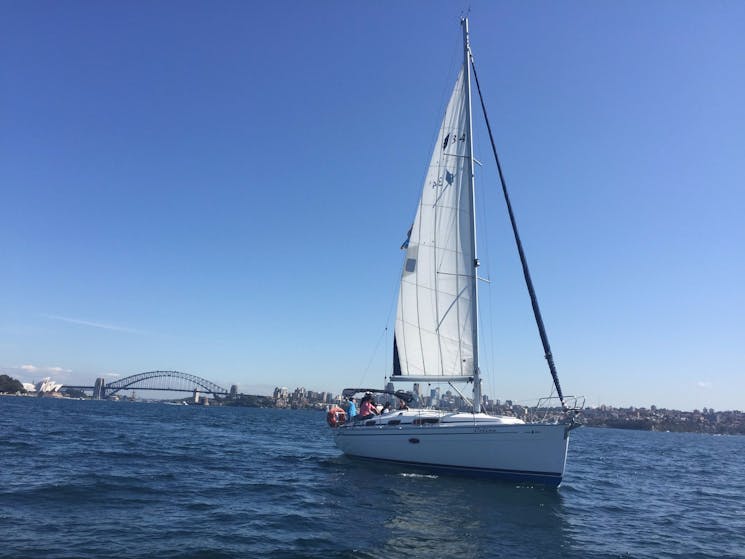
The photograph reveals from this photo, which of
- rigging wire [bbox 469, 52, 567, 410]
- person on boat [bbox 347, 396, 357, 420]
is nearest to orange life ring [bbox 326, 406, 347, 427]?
person on boat [bbox 347, 396, 357, 420]

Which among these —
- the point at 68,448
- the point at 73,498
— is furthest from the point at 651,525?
the point at 68,448

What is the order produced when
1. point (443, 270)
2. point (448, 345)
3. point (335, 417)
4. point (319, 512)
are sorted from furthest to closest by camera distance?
point (335, 417) → point (443, 270) → point (448, 345) → point (319, 512)

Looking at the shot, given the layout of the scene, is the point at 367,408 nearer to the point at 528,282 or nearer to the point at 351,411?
the point at 351,411

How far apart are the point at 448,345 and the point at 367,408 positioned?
6022 mm

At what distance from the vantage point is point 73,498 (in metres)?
13.4

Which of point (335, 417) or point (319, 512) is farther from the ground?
point (335, 417)

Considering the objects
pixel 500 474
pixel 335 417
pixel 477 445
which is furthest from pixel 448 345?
pixel 335 417

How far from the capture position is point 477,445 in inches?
748

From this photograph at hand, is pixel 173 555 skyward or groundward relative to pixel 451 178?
groundward

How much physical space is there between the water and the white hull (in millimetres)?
631

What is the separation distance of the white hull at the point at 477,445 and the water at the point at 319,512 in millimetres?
631

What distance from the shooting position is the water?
35.0 feet

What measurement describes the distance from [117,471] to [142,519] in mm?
7343

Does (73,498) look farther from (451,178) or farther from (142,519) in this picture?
(451,178)
